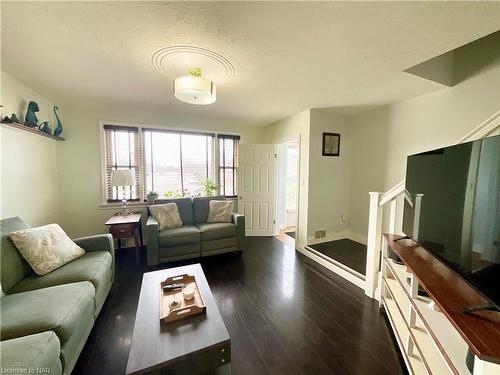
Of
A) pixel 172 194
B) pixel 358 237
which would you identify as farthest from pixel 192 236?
pixel 358 237

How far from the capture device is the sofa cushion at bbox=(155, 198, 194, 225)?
3363mm

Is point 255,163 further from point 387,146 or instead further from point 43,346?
point 43,346

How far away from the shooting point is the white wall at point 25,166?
208cm

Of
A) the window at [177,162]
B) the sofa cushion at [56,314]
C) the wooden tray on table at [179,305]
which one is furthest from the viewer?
the window at [177,162]

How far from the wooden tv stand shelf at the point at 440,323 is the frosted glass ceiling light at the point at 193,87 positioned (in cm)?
221

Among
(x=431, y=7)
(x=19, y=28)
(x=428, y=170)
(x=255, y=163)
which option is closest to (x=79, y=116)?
(x=19, y=28)

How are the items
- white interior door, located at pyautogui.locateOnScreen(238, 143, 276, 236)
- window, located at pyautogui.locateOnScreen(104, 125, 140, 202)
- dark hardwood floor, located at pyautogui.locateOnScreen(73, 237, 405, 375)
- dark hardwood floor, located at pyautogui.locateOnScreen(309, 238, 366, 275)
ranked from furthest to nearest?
white interior door, located at pyautogui.locateOnScreen(238, 143, 276, 236), window, located at pyautogui.locateOnScreen(104, 125, 140, 202), dark hardwood floor, located at pyautogui.locateOnScreen(309, 238, 366, 275), dark hardwood floor, located at pyautogui.locateOnScreen(73, 237, 405, 375)

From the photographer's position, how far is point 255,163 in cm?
414

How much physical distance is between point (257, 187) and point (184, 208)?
1.54 meters

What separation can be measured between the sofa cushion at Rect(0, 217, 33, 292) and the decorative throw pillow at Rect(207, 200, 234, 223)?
215 cm

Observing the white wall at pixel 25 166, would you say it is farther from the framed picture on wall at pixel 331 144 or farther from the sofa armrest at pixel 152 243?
the framed picture on wall at pixel 331 144

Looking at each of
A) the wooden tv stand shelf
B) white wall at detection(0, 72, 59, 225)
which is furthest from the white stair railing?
white wall at detection(0, 72, 59, 225)

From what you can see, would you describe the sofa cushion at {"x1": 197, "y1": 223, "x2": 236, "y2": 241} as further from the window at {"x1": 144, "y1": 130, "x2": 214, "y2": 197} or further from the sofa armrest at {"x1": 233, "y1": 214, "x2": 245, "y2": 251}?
the window at {"x1": 144, "y1": 130, "x2": 214, "y2": 197}

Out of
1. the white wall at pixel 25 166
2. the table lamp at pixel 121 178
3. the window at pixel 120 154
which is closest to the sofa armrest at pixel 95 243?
the white wall at pixel 25 166
